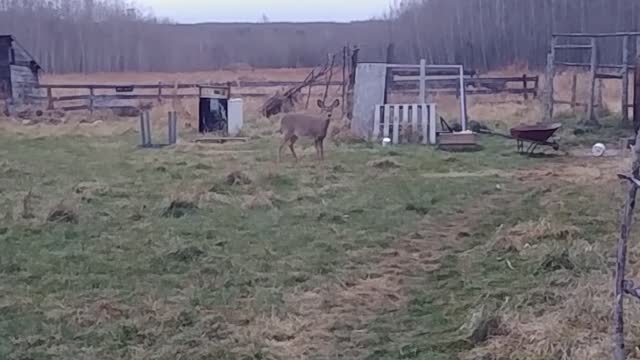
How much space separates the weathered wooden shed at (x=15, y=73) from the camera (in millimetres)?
27562

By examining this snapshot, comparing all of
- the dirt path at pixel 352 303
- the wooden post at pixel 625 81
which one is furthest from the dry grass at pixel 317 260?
the wooden post at pixel 625 81

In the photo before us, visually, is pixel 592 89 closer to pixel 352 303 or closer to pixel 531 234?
pixel 531 234

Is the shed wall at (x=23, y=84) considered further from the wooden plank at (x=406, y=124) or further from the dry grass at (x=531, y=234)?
the dry grass at (x=531, y=234)

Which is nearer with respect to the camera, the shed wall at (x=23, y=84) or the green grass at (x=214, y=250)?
the green grass at (x=214, y=250)

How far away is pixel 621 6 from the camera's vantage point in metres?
45.9

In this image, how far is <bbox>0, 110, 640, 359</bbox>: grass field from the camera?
5332 mm

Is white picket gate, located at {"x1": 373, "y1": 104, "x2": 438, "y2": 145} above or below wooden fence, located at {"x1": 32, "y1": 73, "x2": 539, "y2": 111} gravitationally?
below

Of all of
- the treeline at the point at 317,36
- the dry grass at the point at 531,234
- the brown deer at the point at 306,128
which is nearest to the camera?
the dry grass at the point at 531,234

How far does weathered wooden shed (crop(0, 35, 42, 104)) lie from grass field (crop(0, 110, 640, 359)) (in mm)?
15167

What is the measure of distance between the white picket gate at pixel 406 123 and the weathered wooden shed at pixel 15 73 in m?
13.3

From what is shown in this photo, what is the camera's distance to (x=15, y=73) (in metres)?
28.0

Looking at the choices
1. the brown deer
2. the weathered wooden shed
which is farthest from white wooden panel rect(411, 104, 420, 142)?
the weathered wooden shed

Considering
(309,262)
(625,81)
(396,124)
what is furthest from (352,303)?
(625,81)

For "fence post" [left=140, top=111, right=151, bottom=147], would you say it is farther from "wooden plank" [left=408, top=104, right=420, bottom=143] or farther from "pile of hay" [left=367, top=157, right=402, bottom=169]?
"pile of hay" [left=367, top=157, right=402, bottom=169]
